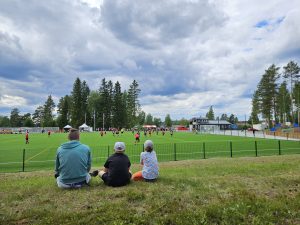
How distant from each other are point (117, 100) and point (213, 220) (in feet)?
350

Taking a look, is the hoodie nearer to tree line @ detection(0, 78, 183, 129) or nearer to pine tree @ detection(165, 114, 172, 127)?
tree line @ detection(0, 78, 183, 129)

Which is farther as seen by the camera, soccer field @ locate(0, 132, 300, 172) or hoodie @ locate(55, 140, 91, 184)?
soccer field @ locate(0, 132, 300, 172)

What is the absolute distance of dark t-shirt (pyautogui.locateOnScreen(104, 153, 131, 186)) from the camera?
20.6 ft

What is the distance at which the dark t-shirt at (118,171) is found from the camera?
20.6 ft

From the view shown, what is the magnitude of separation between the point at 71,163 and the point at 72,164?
3 centimetres

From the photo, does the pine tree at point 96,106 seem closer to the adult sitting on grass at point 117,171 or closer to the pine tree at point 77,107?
the pine tree at point 77,107

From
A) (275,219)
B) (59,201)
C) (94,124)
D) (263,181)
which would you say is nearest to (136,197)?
(59,201)

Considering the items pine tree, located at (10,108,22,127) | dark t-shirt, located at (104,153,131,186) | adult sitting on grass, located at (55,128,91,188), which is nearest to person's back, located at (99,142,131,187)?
dark t-shirt, located at (104,153,131,186)

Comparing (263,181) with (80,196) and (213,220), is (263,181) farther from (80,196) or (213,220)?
(80,196)

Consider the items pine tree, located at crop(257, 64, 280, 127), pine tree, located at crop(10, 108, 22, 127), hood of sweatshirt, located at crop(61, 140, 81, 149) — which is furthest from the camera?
pine tree, located at crop(10, 108, 22, 127)

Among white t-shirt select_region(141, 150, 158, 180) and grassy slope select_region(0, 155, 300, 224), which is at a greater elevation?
white t-shirt select_region(141, 150, 158, 180)

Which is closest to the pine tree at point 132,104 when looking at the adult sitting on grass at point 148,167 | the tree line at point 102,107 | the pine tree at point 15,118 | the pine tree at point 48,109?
the tree line at point 102,107

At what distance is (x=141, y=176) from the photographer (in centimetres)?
716

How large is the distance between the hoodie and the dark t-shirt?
590mm
